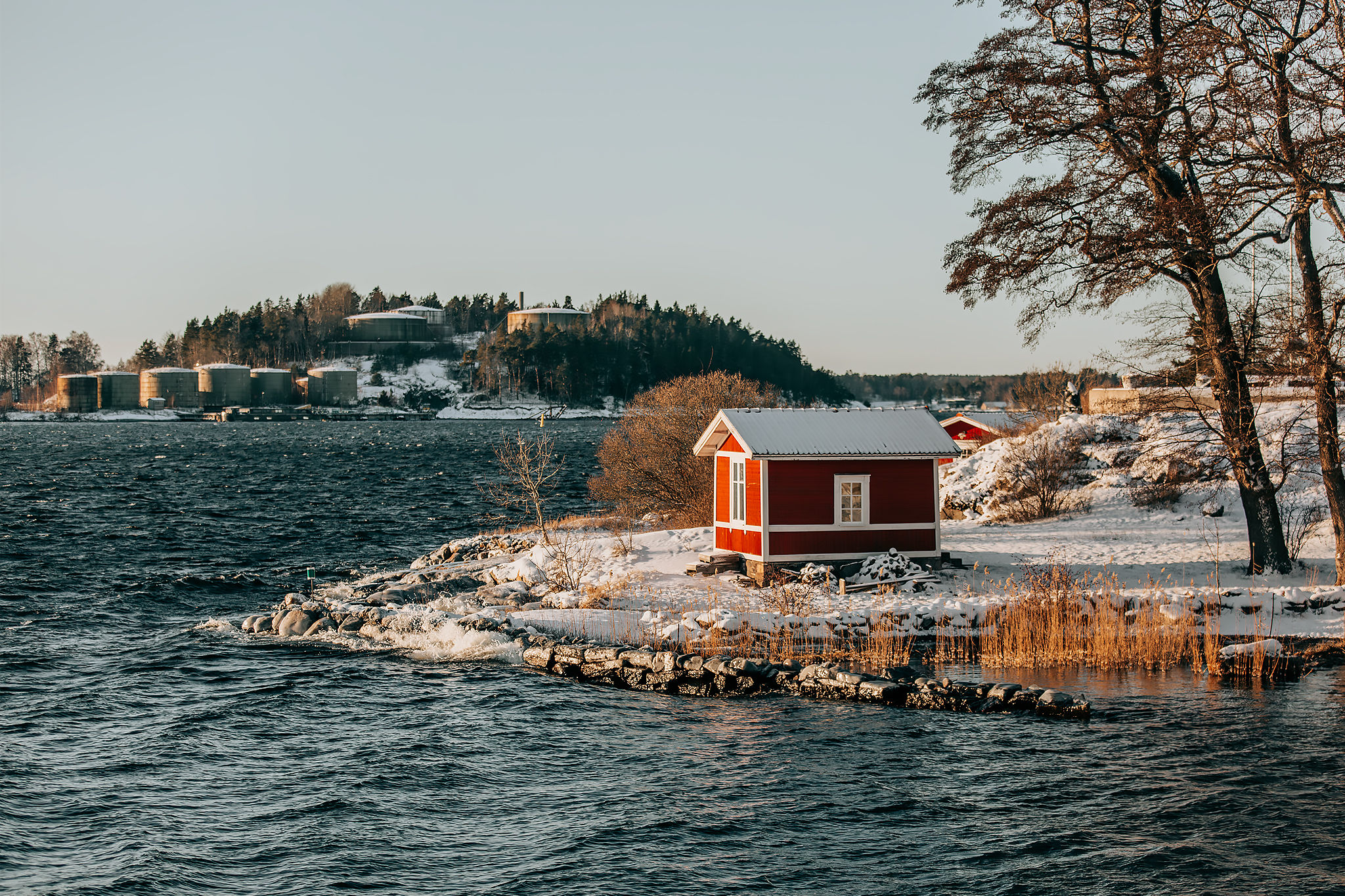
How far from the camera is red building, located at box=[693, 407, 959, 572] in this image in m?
26.2

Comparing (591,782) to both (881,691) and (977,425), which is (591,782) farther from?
(977,425)

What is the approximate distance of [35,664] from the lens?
69.3 feet

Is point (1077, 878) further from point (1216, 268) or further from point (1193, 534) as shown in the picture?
point (1193, 534)

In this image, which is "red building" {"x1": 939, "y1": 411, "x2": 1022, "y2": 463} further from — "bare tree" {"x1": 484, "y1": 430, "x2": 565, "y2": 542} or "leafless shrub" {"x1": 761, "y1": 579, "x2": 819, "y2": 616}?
"leafless shrub" {"x1": 761, "y1": 579, "x2": 819, "y2": 616}

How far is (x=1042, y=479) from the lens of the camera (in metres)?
36.9

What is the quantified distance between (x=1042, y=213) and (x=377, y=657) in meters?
18.3

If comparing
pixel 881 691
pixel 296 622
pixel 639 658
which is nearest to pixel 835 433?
pixel 639 658

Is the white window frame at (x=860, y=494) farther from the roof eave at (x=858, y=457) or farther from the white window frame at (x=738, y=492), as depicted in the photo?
the white window frame at (x=738, y=492)

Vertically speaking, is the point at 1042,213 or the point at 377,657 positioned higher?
the point at 1042,213

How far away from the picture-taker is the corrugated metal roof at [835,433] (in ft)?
87.2

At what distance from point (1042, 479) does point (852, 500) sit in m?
13.1

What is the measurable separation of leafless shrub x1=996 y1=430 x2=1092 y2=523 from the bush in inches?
374

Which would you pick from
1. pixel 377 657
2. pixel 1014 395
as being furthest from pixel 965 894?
pixel 1014 395

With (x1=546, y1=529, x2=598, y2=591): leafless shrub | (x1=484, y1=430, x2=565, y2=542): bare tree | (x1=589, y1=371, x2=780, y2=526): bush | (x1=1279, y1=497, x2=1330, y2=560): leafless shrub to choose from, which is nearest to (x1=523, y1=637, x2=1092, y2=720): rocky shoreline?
(x1=546, y1=529, x2=598, y2=591): leafless shrub
